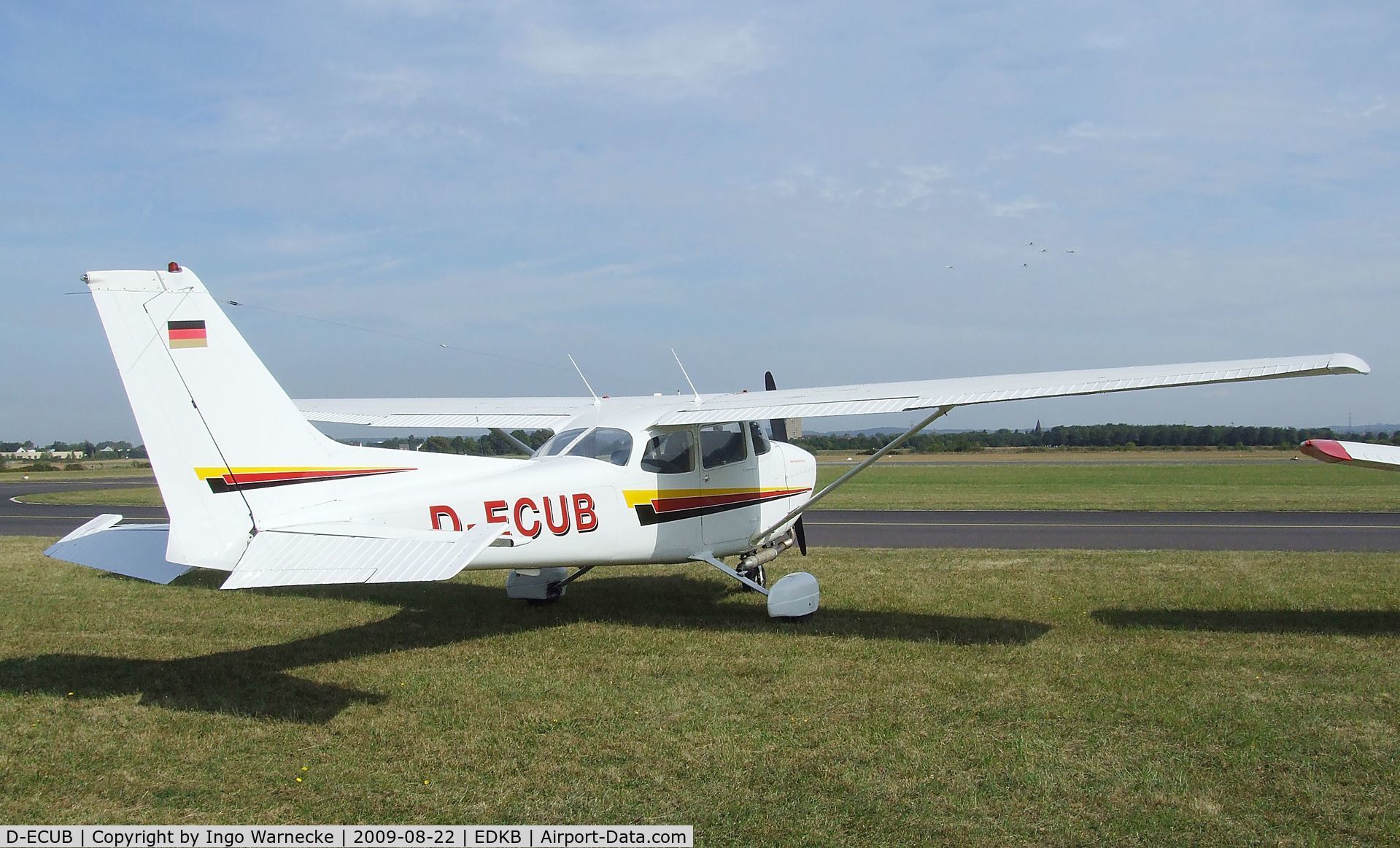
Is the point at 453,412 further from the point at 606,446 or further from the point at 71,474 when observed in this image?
the point at 71,474

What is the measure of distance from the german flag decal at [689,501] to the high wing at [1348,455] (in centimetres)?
453

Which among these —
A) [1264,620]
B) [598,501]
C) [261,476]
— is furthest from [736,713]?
[1264,620]

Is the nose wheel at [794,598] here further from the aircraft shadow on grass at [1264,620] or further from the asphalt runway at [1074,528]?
the asphalt runway at [1074,528]

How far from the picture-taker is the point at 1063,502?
22.0 metres

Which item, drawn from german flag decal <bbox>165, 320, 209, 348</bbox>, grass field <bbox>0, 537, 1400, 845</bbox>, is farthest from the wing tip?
german flag decal <bbox>165, 320, 209, 348</bbox>

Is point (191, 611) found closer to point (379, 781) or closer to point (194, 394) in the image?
point (194, 394)

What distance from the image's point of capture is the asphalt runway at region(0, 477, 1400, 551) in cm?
1394

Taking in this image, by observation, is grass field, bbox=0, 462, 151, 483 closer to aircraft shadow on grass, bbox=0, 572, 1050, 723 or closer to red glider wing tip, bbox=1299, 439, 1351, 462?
aircraft shadow on grass, bbox=0, 572, 1050, 723

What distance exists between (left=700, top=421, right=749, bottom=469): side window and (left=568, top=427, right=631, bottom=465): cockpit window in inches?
35.6

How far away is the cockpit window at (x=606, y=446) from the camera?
805 cm

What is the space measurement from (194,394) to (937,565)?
8.48 meters

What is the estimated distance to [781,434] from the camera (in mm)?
11070

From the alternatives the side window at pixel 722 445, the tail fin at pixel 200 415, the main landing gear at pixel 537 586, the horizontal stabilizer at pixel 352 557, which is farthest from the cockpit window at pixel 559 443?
the horizontal stabilizer at pixel 352 557

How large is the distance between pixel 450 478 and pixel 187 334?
1960 mm
